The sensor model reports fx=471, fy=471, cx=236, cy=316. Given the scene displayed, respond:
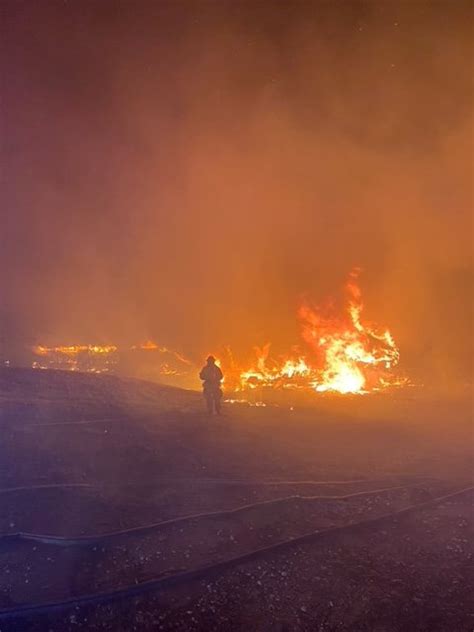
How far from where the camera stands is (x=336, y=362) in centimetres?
2448

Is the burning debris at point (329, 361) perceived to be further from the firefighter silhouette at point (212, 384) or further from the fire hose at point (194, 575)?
the fire hose at point (194, 575)

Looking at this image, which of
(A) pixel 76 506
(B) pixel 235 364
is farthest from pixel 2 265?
(A) pixel 76 506

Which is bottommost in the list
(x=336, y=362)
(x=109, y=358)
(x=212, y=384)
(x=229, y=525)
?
(x=229, y=525)

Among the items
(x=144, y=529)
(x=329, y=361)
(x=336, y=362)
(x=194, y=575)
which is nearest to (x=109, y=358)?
(x=329, y=361)

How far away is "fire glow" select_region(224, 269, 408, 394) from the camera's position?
23562 mm

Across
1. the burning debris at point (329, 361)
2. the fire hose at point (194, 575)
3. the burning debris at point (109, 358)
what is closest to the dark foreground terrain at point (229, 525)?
the fire hose at point (194, 575)

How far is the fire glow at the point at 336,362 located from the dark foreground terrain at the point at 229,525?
26.9ft

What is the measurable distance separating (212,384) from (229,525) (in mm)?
8028

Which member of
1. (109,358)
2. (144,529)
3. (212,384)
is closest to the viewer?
(144,529)

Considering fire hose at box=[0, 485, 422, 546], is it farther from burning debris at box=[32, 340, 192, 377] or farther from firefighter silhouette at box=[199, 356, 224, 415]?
burning debris at box=[32, 340, 192, 377]

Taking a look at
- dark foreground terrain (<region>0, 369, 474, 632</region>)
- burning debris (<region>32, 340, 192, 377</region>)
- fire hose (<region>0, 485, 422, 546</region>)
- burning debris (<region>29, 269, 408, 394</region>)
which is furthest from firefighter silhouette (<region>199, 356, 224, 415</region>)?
burning debris (<region>32, 340, 192, 377</region>)

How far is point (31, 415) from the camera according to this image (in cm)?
1471

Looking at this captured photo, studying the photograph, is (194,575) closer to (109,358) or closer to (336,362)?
(336,362)

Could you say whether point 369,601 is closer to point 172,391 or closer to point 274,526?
point 274,526
